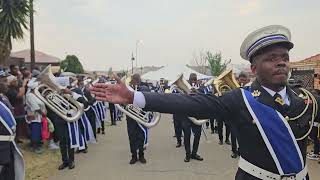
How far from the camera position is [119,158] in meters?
11.1

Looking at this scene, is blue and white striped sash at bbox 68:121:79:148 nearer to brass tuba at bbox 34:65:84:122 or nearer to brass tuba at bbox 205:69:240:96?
brass tuba at bbox 34:65:84:122

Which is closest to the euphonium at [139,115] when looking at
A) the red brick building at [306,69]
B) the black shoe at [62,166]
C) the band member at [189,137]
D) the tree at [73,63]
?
the band member at [189,137]

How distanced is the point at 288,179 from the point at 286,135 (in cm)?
26

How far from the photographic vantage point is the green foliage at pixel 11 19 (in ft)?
63.9

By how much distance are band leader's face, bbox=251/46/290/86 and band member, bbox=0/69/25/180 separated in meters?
3.33

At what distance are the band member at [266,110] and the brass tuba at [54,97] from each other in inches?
272

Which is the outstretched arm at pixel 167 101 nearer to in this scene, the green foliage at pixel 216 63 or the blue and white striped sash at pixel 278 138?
the blue and white striped sash at pixel 278 138

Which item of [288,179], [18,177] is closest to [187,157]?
[18,177]

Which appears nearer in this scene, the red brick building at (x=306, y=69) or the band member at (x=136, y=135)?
the band member at (x=136, y=135)

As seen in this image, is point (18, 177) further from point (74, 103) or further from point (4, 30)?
point (4, 30)

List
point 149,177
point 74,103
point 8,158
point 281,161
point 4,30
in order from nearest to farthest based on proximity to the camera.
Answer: point 281,161
point 8,158
point 149,177
point 74,103
point 4,30

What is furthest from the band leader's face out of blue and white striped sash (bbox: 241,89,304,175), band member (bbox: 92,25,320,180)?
blue and white striped sash (bbox: 241,89,304,175)

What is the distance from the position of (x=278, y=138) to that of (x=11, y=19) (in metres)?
17.9

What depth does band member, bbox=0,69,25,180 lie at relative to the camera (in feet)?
18.0
